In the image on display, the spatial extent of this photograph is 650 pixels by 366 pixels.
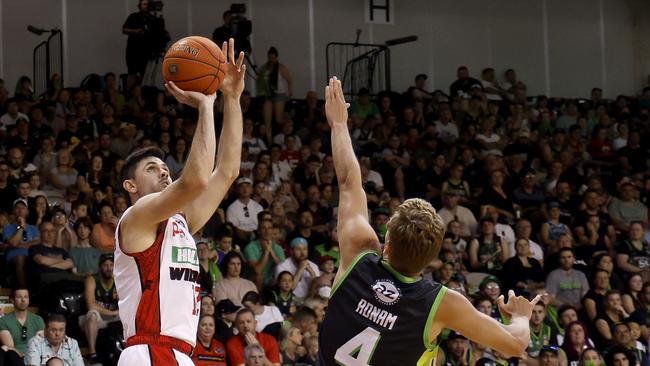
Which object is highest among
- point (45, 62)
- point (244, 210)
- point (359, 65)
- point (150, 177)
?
point (359, 65)

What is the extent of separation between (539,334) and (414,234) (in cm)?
915

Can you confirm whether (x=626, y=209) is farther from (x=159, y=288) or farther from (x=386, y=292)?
(x=386, y=292)

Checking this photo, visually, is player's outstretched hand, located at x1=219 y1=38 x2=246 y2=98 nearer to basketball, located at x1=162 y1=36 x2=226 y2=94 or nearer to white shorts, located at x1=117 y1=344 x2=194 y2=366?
basketball, located at x1=162 y1=36 x2=226 y2=94

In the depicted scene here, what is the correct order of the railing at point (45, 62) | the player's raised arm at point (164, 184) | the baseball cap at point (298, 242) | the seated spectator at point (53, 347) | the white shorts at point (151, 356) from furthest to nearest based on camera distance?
1. the railing at point (45, 62)
2. the baseball cap at point (298, 242)
3. the seated spectator at point (53, 347)
4. the white shorts at point (151, 356)
5. the player's raised arm at point (164, 184)

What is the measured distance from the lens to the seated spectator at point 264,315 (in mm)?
11516

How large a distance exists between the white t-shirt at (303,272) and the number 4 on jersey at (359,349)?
857 centimetres

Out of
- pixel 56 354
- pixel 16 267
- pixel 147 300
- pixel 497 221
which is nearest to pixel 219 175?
pixel 147 300

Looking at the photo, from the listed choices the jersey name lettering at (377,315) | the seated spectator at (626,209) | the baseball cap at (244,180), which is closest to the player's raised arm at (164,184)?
the jersey name lettering at (377,315)

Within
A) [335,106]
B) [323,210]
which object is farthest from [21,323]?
[335,106]

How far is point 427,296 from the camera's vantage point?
4.00 m

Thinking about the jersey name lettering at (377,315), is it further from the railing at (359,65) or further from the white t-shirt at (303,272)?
the railing at (359,65)

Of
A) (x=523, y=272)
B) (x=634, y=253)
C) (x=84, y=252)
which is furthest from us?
(x=634, y=253)

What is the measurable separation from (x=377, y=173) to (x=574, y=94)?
808 centimetres

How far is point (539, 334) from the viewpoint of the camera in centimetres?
1264
